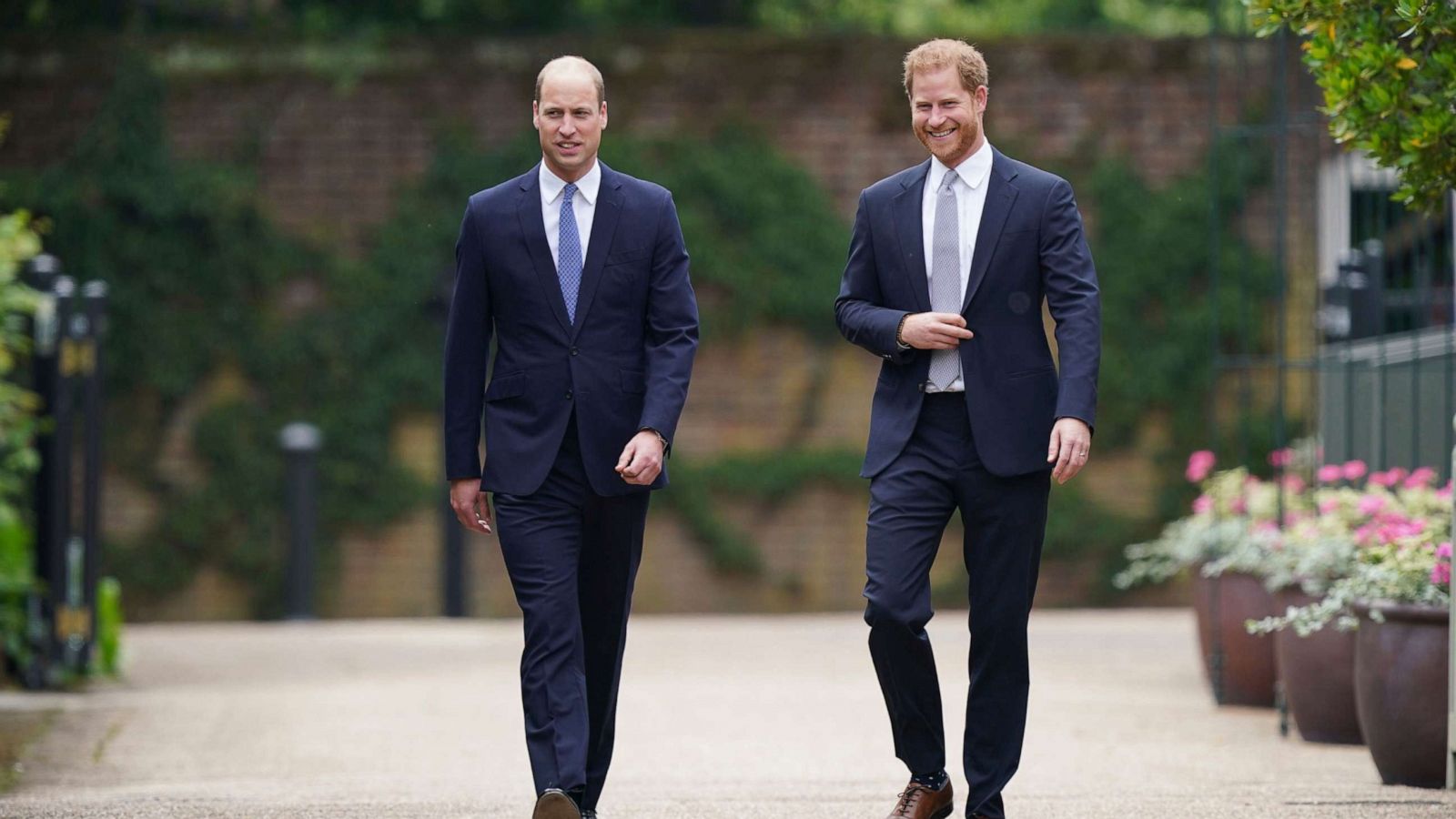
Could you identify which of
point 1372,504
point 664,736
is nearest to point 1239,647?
point 1372,504

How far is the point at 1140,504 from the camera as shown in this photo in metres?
13.2

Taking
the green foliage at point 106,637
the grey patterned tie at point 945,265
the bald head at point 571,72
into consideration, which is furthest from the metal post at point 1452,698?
the green foliage at point 106,637

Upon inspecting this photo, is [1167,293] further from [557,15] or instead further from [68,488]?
[68,488]

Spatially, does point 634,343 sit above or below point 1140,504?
above

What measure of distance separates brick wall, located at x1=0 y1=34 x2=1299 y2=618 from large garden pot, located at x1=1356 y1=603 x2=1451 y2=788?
24.3ft

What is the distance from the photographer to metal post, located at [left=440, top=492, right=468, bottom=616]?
41.8ft

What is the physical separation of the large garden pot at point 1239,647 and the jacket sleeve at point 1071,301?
11.6 ft

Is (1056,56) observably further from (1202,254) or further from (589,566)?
(589,566)

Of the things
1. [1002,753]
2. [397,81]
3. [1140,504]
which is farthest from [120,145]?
[1002,753]

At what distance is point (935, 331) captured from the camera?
14.3 feet

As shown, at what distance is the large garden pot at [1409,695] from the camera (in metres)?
5.54

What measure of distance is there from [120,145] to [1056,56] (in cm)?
592

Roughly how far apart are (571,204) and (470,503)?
27.6 inches

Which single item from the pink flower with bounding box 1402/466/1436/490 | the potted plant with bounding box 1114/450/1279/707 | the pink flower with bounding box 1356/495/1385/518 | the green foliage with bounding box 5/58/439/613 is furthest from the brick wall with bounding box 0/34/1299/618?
the pink flower with bounding box 1356/495/1385/518
